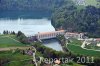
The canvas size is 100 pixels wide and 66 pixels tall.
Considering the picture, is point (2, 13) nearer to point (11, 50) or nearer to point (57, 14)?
point (57, 14)

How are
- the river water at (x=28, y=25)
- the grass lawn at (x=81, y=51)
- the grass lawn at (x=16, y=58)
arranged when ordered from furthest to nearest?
the river water at (x=28, y=25) < the grass lawn at (x=81, y=51) < the grass lawn at (x=16, y=58)

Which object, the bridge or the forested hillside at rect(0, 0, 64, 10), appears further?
the forested hillside at rect(0, 0, 64, 10)

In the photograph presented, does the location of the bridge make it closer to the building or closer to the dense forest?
the building

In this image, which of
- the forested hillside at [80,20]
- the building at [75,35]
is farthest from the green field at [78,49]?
the forested hillside at [80,20]

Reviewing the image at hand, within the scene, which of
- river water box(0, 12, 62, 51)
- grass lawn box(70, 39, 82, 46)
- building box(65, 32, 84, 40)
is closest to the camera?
grass lawn box(70, 39, 82, 46)

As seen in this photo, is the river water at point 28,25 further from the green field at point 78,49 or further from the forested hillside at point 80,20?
the green field at point 78,49

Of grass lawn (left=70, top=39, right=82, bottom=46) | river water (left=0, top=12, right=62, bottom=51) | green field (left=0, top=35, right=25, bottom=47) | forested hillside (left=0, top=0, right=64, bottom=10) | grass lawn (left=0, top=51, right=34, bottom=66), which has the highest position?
forested hillside (left=0, top=0, right=64, bottom=10)

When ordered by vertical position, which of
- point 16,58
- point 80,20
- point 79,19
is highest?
point 79,19

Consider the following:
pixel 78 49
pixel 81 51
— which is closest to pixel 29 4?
pixel 78 49

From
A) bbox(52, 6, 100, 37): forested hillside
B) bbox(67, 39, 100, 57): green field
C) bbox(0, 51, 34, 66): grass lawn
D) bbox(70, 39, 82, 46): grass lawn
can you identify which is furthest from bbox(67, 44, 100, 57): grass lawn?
bbox(52, 6, 100, 37): forested hillside

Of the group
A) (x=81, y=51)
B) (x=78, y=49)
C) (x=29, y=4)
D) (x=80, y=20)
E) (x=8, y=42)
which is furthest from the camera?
(x=29, y=4)

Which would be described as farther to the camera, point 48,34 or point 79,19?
point 79,19

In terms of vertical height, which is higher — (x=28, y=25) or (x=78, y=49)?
(x=28, y=25)

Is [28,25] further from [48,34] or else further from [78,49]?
[78,49]
